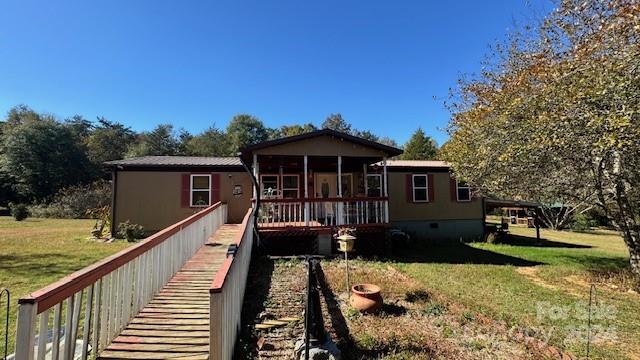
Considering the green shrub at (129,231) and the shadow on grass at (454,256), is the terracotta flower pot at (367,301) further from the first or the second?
the green shrub at (129,231)

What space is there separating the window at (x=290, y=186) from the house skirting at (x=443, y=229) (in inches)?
176

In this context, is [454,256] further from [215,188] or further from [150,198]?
[150,198]

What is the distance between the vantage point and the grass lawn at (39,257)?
6.65 m

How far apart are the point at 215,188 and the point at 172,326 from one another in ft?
31.9

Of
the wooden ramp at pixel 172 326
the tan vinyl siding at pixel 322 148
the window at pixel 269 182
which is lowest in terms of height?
the wooden ramp at pixel 172 326

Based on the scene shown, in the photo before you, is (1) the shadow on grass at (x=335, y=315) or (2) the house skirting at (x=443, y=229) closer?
(1) the shadow on grass at (x=335, y=315)

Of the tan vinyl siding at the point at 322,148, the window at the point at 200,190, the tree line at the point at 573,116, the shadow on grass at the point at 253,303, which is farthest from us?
the window at the point at 200,190

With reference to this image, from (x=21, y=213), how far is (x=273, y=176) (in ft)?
59.0

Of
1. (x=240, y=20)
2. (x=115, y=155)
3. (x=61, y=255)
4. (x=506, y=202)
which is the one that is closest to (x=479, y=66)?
(x=506, y=202)

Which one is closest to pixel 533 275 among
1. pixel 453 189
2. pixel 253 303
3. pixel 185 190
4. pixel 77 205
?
pixel 453 189

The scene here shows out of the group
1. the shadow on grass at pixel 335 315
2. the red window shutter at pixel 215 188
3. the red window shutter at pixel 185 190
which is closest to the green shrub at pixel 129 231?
the red window shutter at pixel 185 190

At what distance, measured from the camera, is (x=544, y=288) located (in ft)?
25.2

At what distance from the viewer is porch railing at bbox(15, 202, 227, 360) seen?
216cm

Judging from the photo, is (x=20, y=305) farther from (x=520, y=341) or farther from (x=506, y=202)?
(x=506, y=202)
